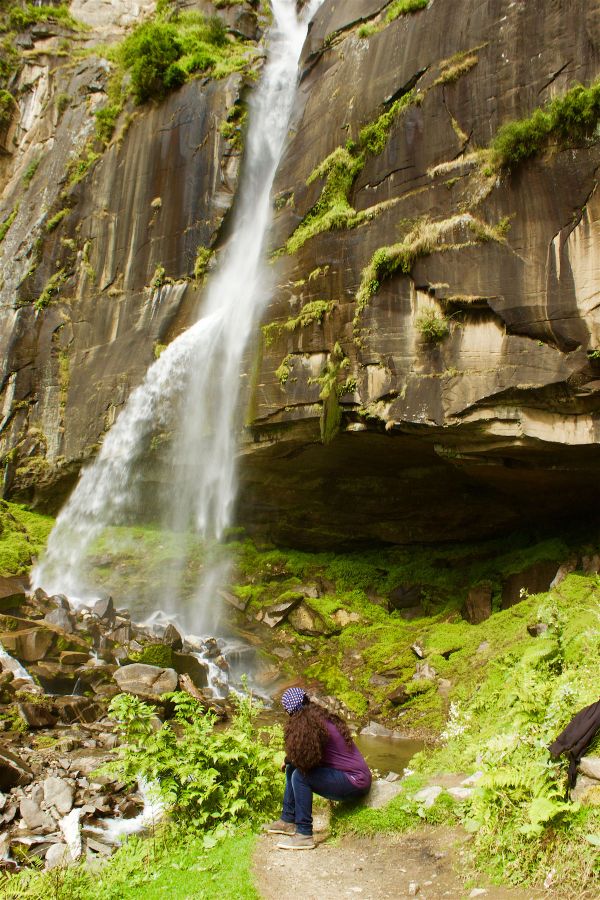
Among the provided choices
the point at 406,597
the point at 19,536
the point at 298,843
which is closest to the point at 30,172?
the point at 19,536

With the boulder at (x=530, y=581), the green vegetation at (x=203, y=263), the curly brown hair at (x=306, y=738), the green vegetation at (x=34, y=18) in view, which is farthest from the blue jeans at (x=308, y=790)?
the green vegetation at (x=34, y=18)

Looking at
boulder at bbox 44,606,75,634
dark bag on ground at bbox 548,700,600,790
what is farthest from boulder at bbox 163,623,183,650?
dark bag on ground at bbox 548,700,600,790

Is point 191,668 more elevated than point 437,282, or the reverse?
point 437,282

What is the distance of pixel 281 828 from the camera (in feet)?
16.4

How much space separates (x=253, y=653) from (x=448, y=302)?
8.11 meters

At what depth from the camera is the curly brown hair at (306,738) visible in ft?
16.0

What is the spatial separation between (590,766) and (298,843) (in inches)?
90.8

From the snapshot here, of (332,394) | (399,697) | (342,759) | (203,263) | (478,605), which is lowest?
(399,697)

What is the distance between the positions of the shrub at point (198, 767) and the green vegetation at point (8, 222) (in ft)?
74.0

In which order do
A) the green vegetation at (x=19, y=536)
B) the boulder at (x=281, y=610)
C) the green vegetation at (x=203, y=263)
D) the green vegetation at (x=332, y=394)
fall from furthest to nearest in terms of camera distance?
the green vegetation at (x=203, y=263), the green vegetation at (x=19, y=536), the boulder at (x=281, y=610), the green vegetation at (x=332, y=394)

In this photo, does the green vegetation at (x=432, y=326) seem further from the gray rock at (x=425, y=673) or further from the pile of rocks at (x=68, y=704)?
the pile of rocks at (x=68, y=704)

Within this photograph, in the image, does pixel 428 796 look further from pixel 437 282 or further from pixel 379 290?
pixel 379 290

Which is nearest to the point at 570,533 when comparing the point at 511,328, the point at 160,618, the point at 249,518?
the point at 511,328

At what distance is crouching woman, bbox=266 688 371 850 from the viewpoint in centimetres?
488
